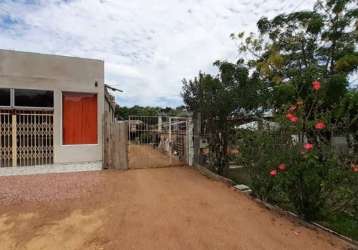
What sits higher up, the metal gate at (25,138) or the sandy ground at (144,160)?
the metal gate at (25,138)

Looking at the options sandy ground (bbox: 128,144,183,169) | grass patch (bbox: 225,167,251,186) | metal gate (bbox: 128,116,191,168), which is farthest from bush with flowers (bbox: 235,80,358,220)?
sandy ground (bbox: 128,144,183,169)

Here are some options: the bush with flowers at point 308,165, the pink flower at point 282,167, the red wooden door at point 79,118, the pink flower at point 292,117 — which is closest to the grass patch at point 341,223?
the bush with flowers at point 308,165

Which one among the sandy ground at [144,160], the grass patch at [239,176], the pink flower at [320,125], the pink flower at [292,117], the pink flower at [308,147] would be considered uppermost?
the pink flower at [292,117]

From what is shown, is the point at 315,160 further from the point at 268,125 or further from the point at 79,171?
the point at 79,171

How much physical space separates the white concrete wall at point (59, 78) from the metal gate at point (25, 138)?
0.33m

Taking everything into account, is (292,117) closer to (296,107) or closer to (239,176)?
A: (296,107)

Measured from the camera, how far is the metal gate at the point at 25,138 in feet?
29.9

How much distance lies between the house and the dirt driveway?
8.74 ft

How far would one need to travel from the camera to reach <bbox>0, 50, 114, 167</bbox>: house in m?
9.22

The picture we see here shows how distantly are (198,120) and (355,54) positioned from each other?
25.1 feet

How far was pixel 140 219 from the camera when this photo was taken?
4496mm

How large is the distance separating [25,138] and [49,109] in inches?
50.0

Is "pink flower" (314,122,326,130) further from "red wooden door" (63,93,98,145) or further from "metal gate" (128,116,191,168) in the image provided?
"red wooden door" (63,93,98,145)

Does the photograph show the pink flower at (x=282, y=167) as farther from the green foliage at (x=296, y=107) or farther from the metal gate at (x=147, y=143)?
the metal gate at (x=147, y=143)
